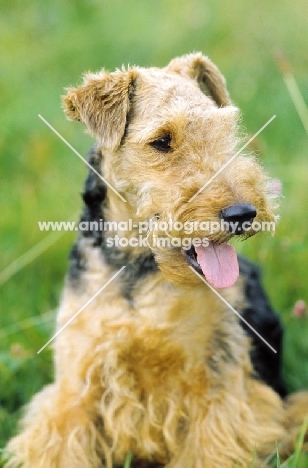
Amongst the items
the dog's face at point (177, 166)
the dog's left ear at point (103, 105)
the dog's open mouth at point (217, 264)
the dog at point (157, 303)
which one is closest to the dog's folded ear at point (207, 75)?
the dog at point (157, 303)

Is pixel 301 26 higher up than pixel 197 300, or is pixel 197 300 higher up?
pixel 301 26

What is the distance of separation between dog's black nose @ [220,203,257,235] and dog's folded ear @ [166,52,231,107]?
1.18m

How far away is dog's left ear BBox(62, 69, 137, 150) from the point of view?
344cm

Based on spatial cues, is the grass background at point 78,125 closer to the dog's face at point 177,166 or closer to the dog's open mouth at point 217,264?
the dog's face at point 177,166

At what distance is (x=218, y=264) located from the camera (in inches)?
123

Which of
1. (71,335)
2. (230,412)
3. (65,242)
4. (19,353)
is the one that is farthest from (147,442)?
(65,242)

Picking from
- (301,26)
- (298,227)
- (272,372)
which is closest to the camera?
(272,372)

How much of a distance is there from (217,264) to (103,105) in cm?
106

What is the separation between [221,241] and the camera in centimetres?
303

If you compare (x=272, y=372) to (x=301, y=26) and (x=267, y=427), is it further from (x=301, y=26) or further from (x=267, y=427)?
(x=301, y=26)

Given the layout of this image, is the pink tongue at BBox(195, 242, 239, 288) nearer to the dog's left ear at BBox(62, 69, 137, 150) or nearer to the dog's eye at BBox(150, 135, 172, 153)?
the dog's eye at BBox(150, 135, 172, 153)

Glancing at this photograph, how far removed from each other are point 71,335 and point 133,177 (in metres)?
0.94

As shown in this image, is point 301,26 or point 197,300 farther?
point 301,26

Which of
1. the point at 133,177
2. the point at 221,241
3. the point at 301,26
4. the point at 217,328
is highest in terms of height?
the point at 301,26
